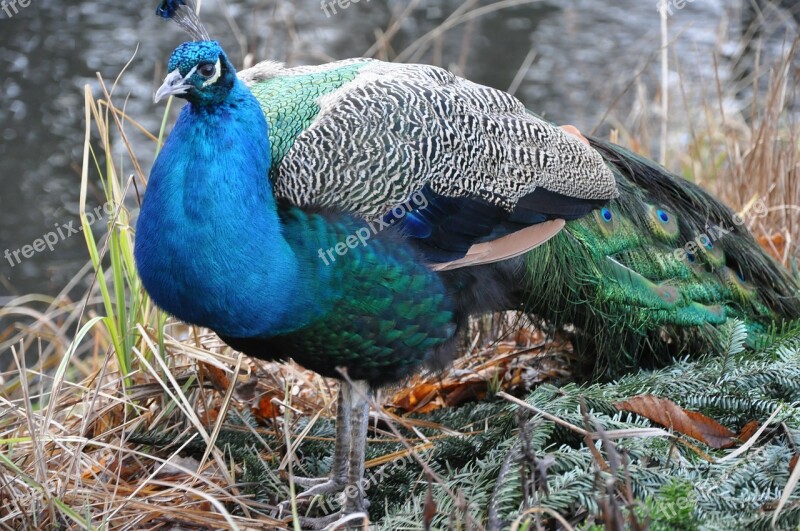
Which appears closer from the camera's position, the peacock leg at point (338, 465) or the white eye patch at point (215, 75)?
the white eye patch at point (215, 75)

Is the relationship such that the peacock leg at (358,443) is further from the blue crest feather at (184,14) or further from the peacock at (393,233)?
the blue crest feather at (184,14)

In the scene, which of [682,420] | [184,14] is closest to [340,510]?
[682,420]

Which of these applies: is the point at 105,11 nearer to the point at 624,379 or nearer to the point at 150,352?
the point at 150,352

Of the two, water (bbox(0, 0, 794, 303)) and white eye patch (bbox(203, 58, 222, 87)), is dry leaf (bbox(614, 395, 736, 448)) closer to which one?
white eye patch (bbox(203, 58, 222, 87))

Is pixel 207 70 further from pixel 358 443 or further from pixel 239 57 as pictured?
pixel 239 57

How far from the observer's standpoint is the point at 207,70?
2.67m

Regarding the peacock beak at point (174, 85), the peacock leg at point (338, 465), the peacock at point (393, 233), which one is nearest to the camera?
the peacock beak at point (174, 85)

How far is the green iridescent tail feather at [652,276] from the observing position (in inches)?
130

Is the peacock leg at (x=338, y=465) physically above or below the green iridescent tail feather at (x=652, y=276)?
below

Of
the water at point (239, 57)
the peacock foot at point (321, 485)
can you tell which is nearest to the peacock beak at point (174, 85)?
the peacock foot at point (321, 485)

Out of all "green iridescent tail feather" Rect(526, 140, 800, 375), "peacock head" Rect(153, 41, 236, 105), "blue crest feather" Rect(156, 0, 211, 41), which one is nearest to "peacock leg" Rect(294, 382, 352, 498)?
"green iridescent tail feather" Rect(526, 140, 800, 375)

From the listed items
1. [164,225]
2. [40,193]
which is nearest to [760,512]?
[164,225]

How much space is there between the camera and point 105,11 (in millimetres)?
8484

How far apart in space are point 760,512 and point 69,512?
5.71 feet
